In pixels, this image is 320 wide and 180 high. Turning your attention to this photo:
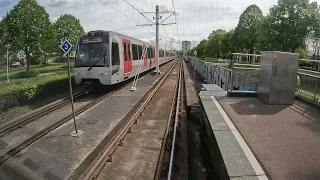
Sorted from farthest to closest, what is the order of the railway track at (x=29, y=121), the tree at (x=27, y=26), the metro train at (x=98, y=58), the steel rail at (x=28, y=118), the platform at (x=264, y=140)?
the tree at (x=27, y=26)
the metro train at (x=98, y=58)
the steel rail at (x=28, y=118)
the railway track at (x=29, y=121)
the platform at (x=264, y=140)

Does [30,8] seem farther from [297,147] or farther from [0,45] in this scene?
[297,147]

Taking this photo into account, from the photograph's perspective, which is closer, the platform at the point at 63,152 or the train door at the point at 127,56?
the platform at the point at 63,152

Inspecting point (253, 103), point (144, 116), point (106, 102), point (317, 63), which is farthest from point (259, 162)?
point (106, 102)

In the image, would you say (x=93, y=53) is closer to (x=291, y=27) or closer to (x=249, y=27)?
(x=291, y=27)

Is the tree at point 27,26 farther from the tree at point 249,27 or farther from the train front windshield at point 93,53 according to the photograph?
the tree at point 249,27

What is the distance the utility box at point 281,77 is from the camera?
7.20m

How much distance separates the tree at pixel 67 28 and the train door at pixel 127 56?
119 ft

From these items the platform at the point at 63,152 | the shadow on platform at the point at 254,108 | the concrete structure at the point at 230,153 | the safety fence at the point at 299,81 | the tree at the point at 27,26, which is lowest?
the platform at the point at 63,152

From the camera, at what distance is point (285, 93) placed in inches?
288

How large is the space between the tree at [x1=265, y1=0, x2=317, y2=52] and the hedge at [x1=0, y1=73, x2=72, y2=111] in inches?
982

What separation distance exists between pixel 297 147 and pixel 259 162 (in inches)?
42.1

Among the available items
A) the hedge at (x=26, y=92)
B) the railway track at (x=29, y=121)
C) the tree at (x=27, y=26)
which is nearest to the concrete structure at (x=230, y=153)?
the railway track at (x=29, y=121)

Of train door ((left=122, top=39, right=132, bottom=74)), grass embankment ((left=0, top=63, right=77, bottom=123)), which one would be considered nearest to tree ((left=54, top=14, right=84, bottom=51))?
grass embankment ((left=0, top=63, right=77, bottom=123))

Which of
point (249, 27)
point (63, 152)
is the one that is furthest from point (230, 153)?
point (249, 27)
